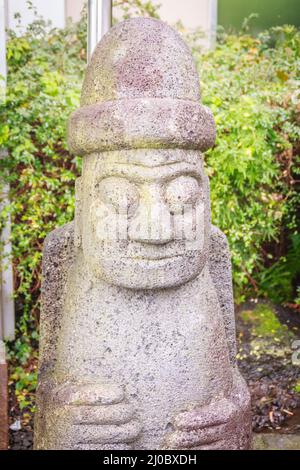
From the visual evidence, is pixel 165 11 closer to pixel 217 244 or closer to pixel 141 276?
pixel 217 244

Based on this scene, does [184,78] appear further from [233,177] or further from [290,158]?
[290,158]

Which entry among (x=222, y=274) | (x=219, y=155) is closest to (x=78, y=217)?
(x=222, y=274)

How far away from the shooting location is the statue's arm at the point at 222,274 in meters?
1.88

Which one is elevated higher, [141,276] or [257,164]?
[257,164]

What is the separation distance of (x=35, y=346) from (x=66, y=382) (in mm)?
2074

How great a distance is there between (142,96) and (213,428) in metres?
1.05

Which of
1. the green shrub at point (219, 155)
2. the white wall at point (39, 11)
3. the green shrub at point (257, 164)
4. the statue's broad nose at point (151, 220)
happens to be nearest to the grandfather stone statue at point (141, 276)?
the statue's broad nose at point (151, 220)

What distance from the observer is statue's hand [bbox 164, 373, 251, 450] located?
5.21 feet

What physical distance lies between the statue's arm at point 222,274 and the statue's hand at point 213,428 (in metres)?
0.24

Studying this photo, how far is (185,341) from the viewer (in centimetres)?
165

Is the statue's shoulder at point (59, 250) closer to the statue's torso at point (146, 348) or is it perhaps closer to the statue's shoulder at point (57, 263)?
the statue's shoulder at point (57, 263)

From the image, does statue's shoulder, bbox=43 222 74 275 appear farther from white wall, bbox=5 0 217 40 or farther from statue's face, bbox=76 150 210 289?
white wall, bbox=5 0 217 40

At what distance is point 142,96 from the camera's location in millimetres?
1526

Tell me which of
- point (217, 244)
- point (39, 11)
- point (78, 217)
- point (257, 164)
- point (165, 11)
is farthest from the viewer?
point (165, 11)
